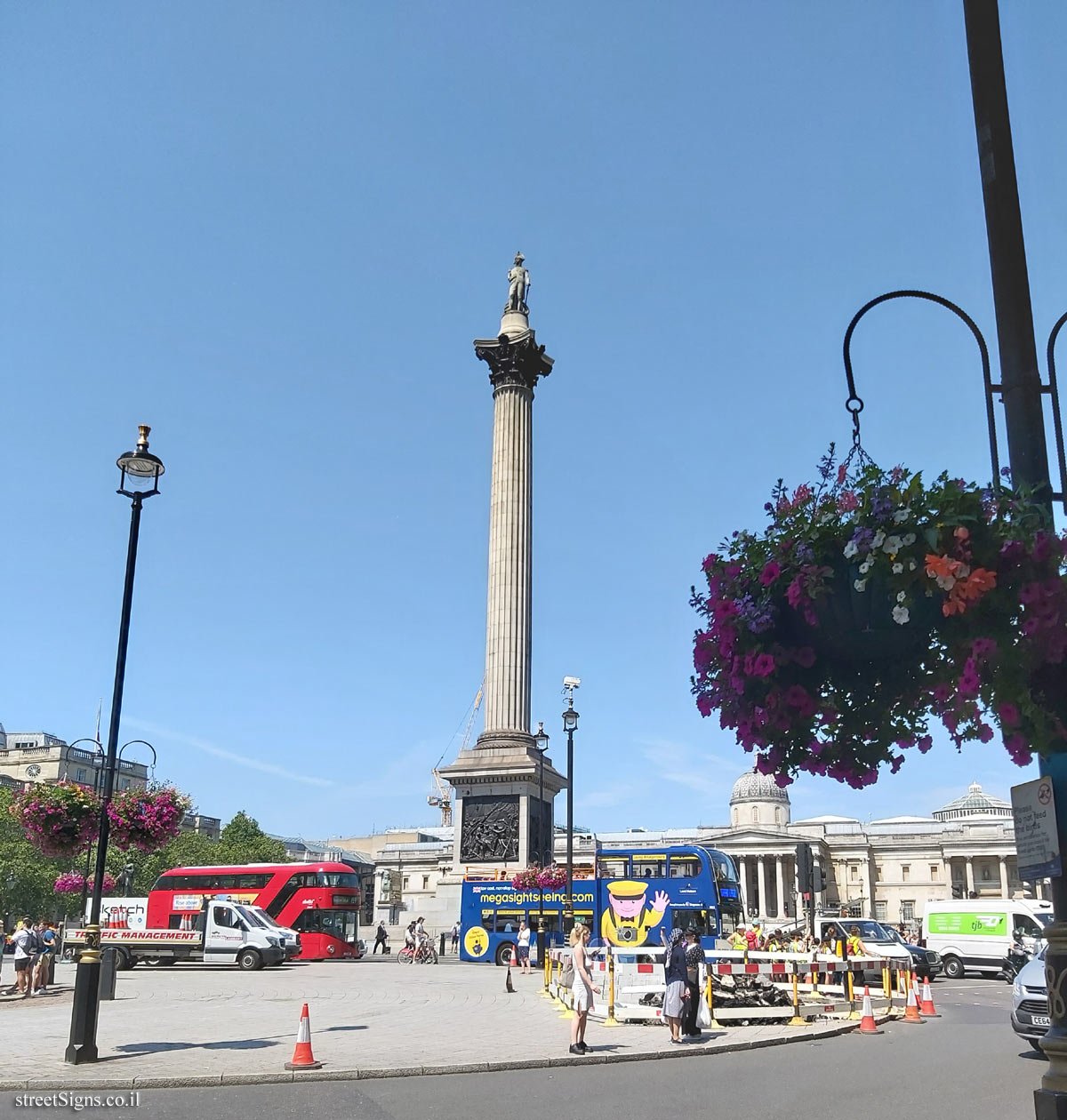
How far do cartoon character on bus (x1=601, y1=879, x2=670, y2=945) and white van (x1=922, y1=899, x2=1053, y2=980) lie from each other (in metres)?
11.4

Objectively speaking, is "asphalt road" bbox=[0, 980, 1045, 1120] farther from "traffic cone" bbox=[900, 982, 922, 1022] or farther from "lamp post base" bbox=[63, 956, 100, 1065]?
"traffic cone" bbox=[900, 982, 922, 1022]

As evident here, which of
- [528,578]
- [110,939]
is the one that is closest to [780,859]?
[528,578]

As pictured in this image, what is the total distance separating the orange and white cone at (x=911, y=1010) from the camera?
21969 mm

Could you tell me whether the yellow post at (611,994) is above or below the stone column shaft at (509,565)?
below

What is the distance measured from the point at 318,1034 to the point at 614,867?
2519 cm

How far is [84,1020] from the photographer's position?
1338cm

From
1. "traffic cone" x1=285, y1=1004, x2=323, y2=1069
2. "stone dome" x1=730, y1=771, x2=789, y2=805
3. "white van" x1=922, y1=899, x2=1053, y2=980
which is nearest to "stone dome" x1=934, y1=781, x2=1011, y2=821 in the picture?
"stone dome" x1=730, y1=771, x2=789, y2=805

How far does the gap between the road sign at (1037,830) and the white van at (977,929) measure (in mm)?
39096

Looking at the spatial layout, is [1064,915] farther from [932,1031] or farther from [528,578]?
[528,578]

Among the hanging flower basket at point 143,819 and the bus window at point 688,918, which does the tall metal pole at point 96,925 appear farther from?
the bus window at point 688,918

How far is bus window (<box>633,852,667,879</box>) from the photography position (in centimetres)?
4000

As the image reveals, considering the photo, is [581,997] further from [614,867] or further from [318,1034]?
[614,867]

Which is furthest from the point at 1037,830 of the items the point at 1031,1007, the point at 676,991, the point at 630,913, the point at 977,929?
the point at 977,929

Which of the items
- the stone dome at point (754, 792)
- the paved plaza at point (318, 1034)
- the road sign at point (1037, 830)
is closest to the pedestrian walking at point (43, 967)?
the paved plaza at point (318, 1034)
